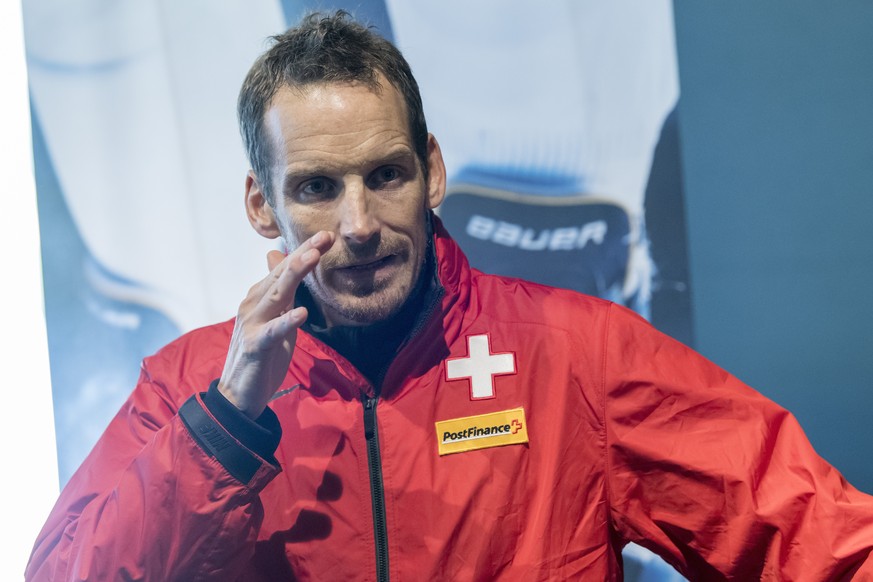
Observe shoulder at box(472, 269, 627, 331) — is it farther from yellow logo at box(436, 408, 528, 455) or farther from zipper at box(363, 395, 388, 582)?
zipper at box(363, 395, 388, 582)

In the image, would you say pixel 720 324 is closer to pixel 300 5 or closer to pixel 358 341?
pixel 358 341

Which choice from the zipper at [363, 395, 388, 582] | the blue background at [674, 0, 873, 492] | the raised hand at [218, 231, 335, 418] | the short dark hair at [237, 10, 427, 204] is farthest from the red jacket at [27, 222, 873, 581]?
the blue background at [674, 0, 873, 492]

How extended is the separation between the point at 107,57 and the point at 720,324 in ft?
4.50

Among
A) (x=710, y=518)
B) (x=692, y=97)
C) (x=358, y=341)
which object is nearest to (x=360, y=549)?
(x=358, y=341)

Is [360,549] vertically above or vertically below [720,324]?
below

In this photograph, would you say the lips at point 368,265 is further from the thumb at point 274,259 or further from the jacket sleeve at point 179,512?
the jacket sleeve at point 179,512

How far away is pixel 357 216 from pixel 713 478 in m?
0.59

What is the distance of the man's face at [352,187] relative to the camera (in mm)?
1258

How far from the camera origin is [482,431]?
4.20 feet

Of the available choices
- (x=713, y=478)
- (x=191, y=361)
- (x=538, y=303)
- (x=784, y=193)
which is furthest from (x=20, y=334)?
(x=784, y=193)

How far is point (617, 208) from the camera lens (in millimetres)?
1809

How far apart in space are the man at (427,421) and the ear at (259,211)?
59 millimetres

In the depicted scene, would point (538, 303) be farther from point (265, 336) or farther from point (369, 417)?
point (265, 336)

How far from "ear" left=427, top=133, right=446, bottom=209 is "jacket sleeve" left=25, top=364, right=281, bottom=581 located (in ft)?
1.61
